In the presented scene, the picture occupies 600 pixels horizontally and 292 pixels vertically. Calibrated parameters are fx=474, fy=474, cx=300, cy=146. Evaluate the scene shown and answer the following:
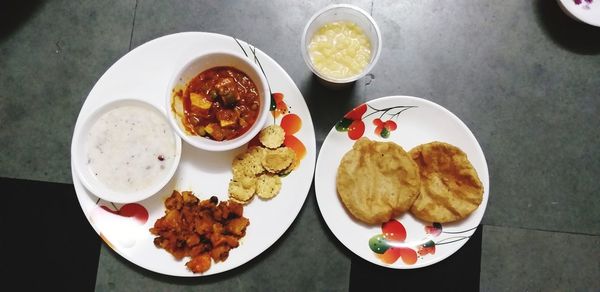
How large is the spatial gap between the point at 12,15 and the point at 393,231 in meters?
2.27

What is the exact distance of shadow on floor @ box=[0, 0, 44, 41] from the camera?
2512 millimetres

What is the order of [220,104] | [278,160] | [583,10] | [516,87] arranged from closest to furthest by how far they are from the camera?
[220,104]
[278,160]
[583,10]
[516,87]

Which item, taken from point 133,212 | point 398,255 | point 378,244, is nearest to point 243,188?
point 133,212

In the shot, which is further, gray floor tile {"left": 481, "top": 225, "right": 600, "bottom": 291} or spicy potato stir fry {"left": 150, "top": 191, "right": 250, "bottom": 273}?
gray floor tile {"left": 481, "top": 225, "right": 600, "bottom": 291}

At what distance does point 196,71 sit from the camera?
2086mm

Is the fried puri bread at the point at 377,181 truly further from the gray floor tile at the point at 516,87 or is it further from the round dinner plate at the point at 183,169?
the gray floor tile at the point at 516,87

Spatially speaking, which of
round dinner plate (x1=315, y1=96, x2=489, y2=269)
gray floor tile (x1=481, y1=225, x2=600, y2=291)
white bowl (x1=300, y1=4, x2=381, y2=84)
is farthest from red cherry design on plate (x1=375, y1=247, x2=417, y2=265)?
white bowl (x1=300, y1=4, x2=381, y2=84)

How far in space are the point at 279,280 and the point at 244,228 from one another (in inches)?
15.2

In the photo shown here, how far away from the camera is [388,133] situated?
2.28m

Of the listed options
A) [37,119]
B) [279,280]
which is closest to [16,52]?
[37,119]

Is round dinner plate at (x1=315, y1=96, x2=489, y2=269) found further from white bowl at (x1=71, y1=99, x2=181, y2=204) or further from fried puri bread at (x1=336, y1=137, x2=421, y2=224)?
white bowl at (x1=71, y1=99, x2=181, y2=204)

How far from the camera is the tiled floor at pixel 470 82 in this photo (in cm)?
246

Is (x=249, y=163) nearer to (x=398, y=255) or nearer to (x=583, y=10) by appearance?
(x=398, y=255)

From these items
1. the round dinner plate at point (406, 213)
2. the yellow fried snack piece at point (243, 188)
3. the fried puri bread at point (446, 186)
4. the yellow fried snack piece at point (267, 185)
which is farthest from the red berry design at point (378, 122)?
the yellow fried snack piece at point (243, 188)
